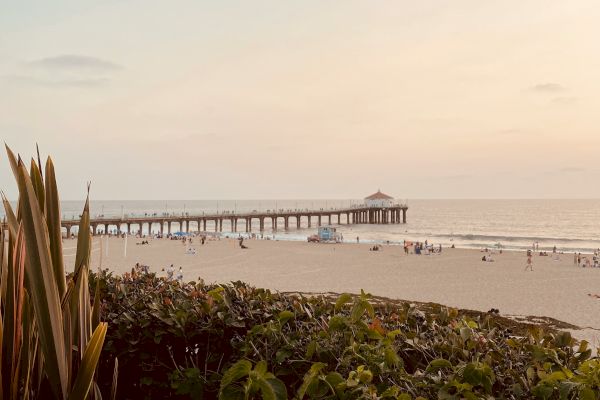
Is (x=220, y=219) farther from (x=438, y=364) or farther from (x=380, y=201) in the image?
(x=438, y=364)

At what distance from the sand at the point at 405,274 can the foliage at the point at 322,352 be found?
453 inches

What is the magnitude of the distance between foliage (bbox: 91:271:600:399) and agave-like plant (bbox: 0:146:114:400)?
52 cm

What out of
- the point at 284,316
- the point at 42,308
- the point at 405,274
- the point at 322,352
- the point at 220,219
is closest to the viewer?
the point at 42,308

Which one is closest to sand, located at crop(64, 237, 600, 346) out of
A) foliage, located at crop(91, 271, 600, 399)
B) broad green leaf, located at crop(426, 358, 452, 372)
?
foliage, located at crop(91, 271, 600, 399)

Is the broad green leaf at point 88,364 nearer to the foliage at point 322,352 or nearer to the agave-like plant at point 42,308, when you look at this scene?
the agave-like plant at point 42,308

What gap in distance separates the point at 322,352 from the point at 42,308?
0.99 meters

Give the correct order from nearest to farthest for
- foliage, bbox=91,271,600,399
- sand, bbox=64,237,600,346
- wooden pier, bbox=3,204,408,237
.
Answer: foliage, bbox=91,271,600,399 → sand, bbox=64,237,600,346 → wooden pier, bbox=3,204,408,237

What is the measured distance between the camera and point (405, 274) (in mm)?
24219

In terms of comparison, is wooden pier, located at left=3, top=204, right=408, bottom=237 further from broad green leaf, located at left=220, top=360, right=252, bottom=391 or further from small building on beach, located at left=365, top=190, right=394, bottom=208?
broad green leaf, located at left=220, top=360, right=252, bottom=391

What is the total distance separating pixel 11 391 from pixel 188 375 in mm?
680

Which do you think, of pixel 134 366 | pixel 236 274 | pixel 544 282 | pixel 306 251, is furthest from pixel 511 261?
pixel 134 366

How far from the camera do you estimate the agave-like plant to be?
163 cm

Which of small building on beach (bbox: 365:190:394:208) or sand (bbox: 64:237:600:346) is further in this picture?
small building on beach (bbox: 365:190:394:208)

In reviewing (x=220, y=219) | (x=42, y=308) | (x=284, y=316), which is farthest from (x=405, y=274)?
(x=220, y=219)
